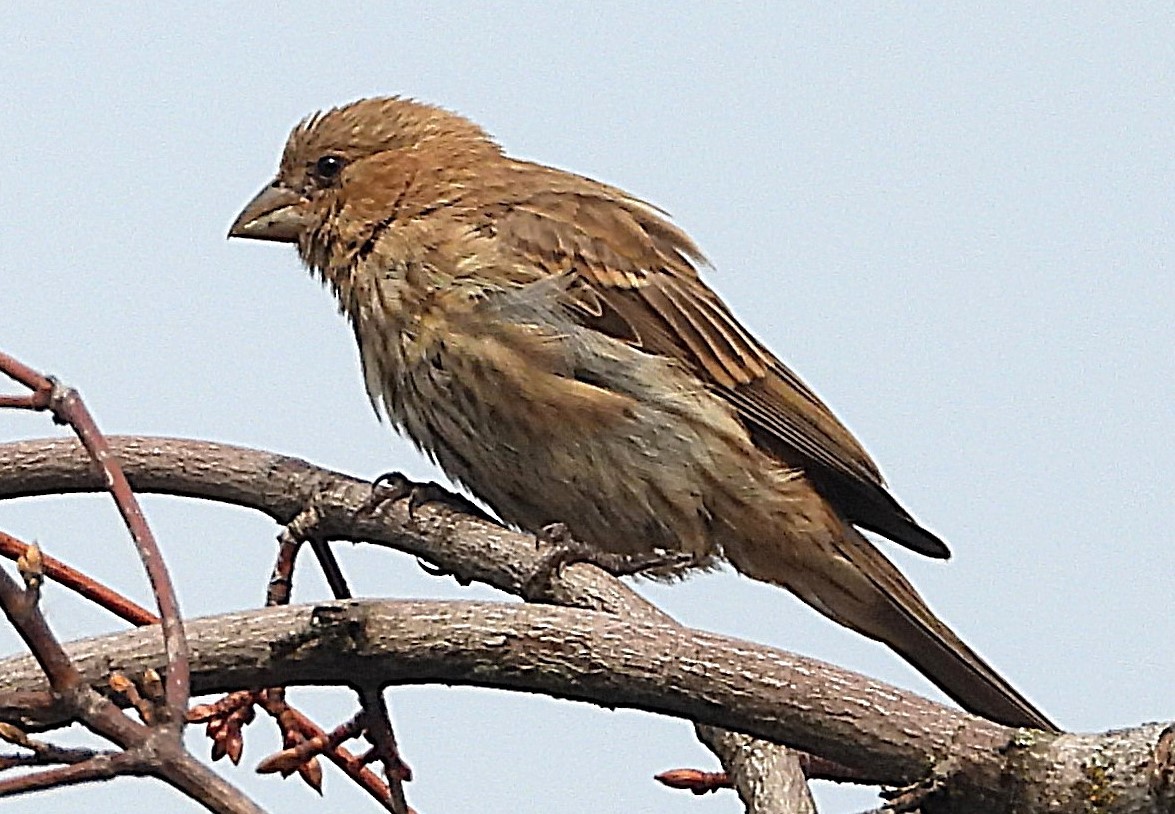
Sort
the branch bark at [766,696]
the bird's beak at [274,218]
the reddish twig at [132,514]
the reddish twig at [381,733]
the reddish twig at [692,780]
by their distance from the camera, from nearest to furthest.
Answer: the reddish twig at [132,514]
the branch bark at [766,696]
the reddish twig at [381,733]
the reddish twig at [692,780]
the bird's beak at [274,218]

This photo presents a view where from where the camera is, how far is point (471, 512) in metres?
3.15

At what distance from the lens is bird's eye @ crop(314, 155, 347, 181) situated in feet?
13.2

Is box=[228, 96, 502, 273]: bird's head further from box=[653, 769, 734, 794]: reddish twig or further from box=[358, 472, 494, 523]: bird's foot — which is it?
box=[653, 769, 734, 794]: reddish twig

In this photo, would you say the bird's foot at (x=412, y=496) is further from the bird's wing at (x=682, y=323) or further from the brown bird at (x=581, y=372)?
the bird's wing at (x=682, y=323)

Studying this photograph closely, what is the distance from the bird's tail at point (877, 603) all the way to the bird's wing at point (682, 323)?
0.11 meters

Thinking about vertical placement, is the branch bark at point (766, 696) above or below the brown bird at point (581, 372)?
below

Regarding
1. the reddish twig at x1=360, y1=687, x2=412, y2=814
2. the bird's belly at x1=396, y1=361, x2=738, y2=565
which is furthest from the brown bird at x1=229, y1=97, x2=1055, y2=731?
the reddish twig at x1=360, y1=687, x2=412, y2=814

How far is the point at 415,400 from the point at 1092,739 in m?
1.82

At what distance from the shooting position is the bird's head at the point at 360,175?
386 centimetres

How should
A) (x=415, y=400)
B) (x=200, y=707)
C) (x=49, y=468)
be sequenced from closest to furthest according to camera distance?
(x=200, y=707)
(x=49, y=468)
(x=415, y=400)

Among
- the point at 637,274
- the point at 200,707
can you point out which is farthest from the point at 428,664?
the point at 637,274

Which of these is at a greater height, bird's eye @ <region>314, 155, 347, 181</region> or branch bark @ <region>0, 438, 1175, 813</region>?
bird's eye @ <region>314, 155, 347, 181</region>

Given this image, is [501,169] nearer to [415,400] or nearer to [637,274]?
[637,274]

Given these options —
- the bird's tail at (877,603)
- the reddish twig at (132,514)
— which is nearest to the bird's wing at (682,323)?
the bird's tail at (877,603)
